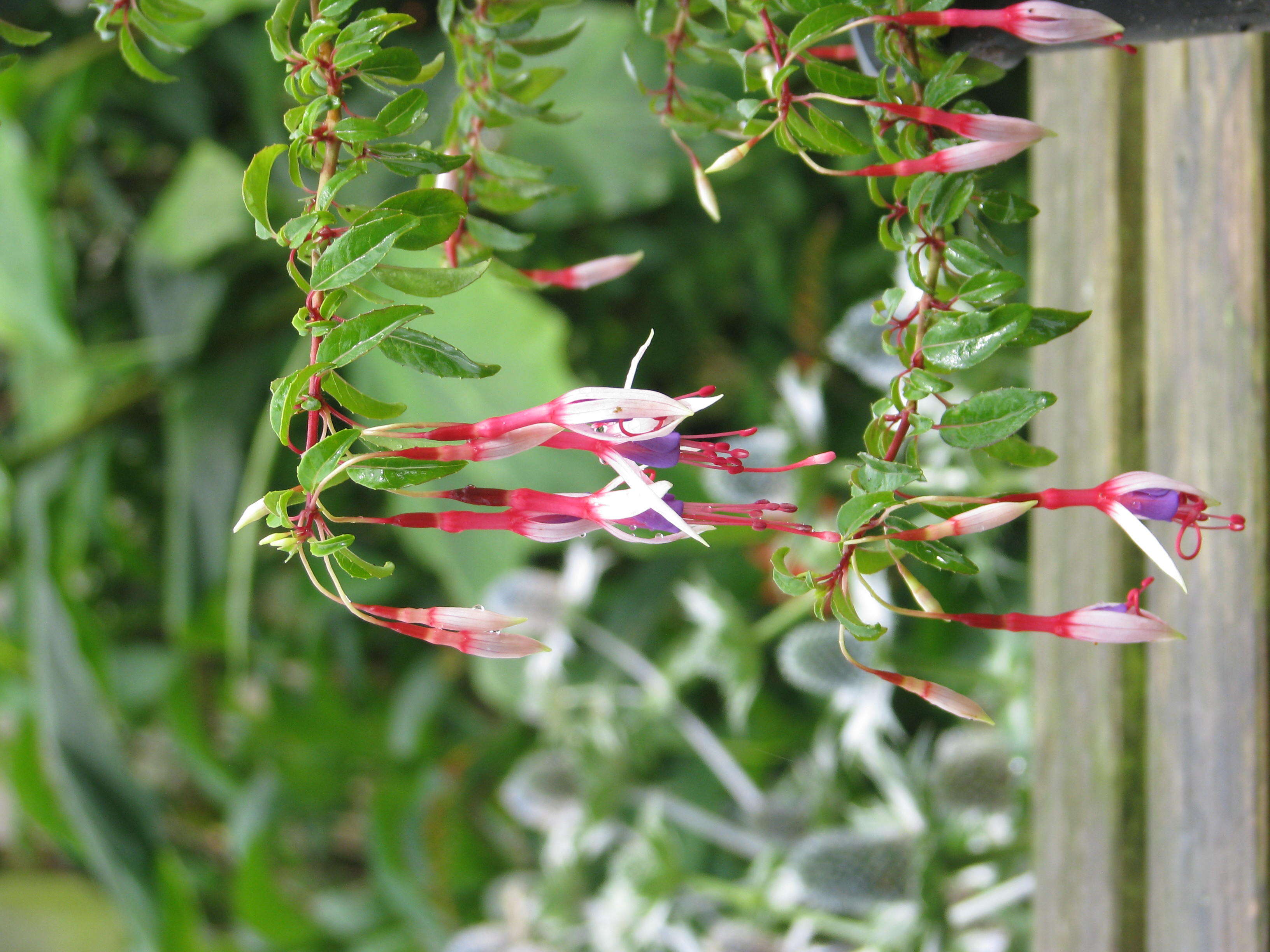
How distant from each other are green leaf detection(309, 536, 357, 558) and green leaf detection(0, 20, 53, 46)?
12cm

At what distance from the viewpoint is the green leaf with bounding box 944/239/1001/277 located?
0.57 ft

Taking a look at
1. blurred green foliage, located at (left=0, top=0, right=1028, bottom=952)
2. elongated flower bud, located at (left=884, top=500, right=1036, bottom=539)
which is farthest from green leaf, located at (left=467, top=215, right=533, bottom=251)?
blurred green foliage, located at (left=0, top=0, right=1028, bottom=952)

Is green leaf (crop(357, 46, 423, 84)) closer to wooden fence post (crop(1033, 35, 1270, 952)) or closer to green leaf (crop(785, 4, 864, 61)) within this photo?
green leaf (crop(785, 4, 864, 61))

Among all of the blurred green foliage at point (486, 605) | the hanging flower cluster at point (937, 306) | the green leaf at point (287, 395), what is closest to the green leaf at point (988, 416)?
the hanging flower cluster at point (937, 306)

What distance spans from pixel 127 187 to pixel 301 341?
16.6 inches

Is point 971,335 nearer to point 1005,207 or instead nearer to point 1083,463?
point 1005,207

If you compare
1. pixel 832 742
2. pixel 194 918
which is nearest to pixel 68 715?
pixel 194 918

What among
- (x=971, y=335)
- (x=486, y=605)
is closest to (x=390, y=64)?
(x=971, y=335)

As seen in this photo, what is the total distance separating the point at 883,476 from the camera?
0.15 metres

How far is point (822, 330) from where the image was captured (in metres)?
0.79

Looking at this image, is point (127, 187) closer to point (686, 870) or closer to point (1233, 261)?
point (686, 870)

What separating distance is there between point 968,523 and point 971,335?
31 mm

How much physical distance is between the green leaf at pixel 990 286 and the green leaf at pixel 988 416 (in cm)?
2

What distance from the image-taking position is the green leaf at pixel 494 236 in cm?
22
